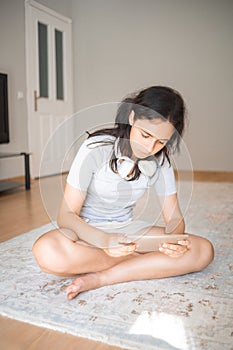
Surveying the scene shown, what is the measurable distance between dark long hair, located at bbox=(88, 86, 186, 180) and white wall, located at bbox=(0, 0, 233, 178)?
3493mm

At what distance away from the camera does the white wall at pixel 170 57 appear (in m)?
4.17

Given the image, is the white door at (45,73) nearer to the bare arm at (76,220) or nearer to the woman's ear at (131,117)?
the bare arm at (76,220)

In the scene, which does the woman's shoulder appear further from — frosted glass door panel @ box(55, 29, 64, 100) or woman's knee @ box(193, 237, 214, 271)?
frosted glass door panel @ box(55, 29, 64, 100)

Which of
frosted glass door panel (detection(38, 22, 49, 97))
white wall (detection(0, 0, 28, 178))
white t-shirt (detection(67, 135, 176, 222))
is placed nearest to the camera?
white t-shirt (detection(67, 135, 176, 222))

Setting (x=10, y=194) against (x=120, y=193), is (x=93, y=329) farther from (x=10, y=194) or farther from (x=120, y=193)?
(x=10, y=194)

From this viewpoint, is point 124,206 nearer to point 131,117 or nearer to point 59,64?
point 131,117

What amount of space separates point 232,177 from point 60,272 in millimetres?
3197

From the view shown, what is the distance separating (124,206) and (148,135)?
0.28 m

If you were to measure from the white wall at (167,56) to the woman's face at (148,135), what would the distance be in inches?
141

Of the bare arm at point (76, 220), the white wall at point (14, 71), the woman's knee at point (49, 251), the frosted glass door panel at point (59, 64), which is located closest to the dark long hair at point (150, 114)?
the bare arm at point (76, 220)

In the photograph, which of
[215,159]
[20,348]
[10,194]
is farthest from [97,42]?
[20,348]

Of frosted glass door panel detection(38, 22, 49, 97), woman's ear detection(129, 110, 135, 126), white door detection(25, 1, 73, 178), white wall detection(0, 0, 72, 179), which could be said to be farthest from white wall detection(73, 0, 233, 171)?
woman's ear detection(129, 110, 135, 126)

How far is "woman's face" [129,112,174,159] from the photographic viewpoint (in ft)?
2.69

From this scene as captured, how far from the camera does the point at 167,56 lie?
4.32m
